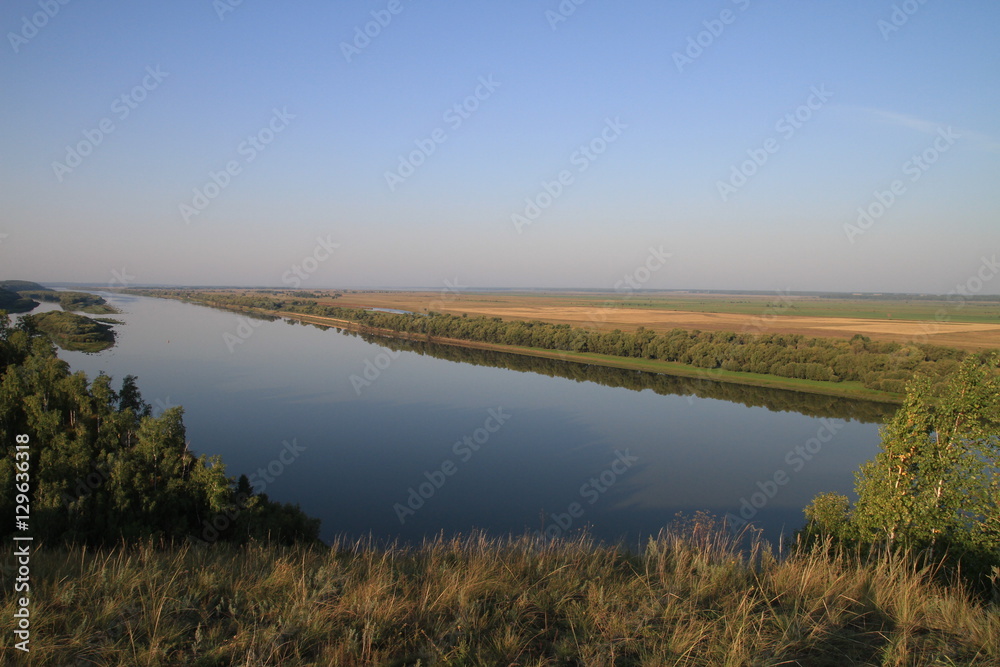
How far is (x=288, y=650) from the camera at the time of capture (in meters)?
2.33

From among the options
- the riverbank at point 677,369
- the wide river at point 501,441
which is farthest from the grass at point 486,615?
the riverbank at point 677,369

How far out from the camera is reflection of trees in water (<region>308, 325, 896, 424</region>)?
25.5 meters

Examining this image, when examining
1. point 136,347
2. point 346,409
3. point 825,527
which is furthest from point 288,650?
point 136,347

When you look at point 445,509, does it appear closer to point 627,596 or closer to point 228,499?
point 228,499

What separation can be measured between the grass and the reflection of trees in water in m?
19.4

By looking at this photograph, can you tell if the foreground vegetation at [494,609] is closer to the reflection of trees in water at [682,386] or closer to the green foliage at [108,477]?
the green foliage at [108,477]

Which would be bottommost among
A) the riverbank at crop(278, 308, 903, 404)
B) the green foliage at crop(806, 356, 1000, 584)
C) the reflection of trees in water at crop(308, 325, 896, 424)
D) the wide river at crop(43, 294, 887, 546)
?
the wide river at crop(43, 294, 887, 546)

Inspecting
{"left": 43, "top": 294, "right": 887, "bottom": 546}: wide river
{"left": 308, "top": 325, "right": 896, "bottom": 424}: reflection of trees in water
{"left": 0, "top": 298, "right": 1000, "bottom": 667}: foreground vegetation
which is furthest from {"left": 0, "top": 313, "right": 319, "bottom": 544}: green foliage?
{"left": 308, "top": 325, "right": 896, "bottom": 424}: reflection of trees in water

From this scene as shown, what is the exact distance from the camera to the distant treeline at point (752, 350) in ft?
93.4

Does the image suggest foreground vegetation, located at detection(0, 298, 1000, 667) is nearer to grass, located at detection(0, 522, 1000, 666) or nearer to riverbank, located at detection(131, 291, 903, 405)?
grass, located at detection(0, 522, 1000, 666)

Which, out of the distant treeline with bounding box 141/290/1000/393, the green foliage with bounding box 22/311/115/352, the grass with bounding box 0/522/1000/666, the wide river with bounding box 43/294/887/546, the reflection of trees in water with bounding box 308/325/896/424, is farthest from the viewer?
the green foliage with bounding box 22/311/115/352

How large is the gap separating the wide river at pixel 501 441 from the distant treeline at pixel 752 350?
3.08 metres

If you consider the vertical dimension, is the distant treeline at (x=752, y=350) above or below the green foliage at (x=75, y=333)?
above

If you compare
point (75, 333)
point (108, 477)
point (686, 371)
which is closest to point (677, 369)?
point (686, 371)
